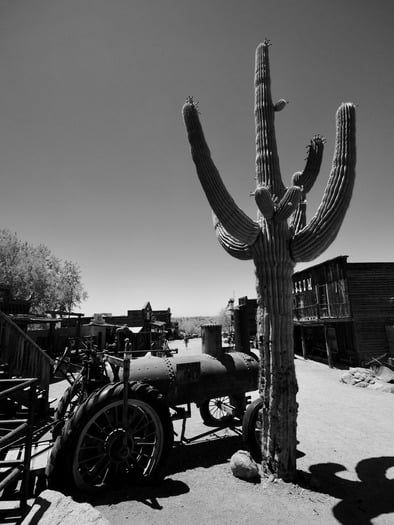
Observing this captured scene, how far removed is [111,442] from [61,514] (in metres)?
1.76

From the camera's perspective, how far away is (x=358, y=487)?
4.61 meters

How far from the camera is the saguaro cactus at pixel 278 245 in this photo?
477cm

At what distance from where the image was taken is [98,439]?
4367 millimetres

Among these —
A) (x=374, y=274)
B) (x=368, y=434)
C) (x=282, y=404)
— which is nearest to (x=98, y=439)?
(x=282, y=404)

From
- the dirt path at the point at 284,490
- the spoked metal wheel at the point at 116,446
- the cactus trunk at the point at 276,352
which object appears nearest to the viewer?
the dirt path at the point at 284,490

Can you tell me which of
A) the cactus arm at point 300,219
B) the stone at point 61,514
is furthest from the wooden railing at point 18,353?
the cactus arm at point 300,219

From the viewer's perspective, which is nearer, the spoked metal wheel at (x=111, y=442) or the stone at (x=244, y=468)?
the spoked metal wheel at (x=111, y=442)

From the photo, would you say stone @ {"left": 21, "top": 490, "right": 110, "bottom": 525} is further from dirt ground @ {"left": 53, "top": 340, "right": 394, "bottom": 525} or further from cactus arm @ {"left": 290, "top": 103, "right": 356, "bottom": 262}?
cactus arm @ {"left": 290, "top": 103, "right": 356, "bottom": 262}

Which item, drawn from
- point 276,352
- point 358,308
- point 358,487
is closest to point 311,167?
point 276,352

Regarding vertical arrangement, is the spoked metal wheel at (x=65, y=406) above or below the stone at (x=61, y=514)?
above

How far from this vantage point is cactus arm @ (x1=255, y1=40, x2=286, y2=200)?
564cm

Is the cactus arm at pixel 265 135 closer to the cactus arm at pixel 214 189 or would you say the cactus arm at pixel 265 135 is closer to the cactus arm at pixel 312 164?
the cactus arm at pixel 312 164

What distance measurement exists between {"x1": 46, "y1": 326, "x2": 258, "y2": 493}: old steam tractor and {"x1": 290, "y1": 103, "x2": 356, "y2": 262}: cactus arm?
10.9 feet

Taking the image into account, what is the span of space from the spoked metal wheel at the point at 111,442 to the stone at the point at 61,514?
1051 mm
